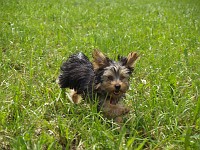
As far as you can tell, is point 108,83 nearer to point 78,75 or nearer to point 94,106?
point 94,106

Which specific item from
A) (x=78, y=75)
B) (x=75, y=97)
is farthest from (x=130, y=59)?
(x=75, y=97)

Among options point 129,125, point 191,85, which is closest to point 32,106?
point 129,125

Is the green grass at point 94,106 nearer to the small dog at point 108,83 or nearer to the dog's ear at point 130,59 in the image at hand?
the small dog at point 108,83

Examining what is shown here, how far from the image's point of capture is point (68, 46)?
303 inches

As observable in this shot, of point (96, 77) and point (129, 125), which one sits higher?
point (96, 77)

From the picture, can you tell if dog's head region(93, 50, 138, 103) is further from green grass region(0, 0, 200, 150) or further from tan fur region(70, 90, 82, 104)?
tan fur region(70, 90, 82, 104)

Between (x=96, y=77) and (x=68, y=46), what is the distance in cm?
342

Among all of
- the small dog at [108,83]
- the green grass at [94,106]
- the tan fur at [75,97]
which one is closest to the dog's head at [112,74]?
the small dog at [108,83]

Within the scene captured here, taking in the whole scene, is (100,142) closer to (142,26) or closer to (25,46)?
(25,46)

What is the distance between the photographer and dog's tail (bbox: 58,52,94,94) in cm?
476

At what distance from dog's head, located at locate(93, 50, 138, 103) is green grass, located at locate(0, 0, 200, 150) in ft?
0.98

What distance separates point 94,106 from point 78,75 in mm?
1020

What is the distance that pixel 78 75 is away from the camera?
4930 millimetres

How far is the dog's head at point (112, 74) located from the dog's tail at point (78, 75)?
0.33 m
